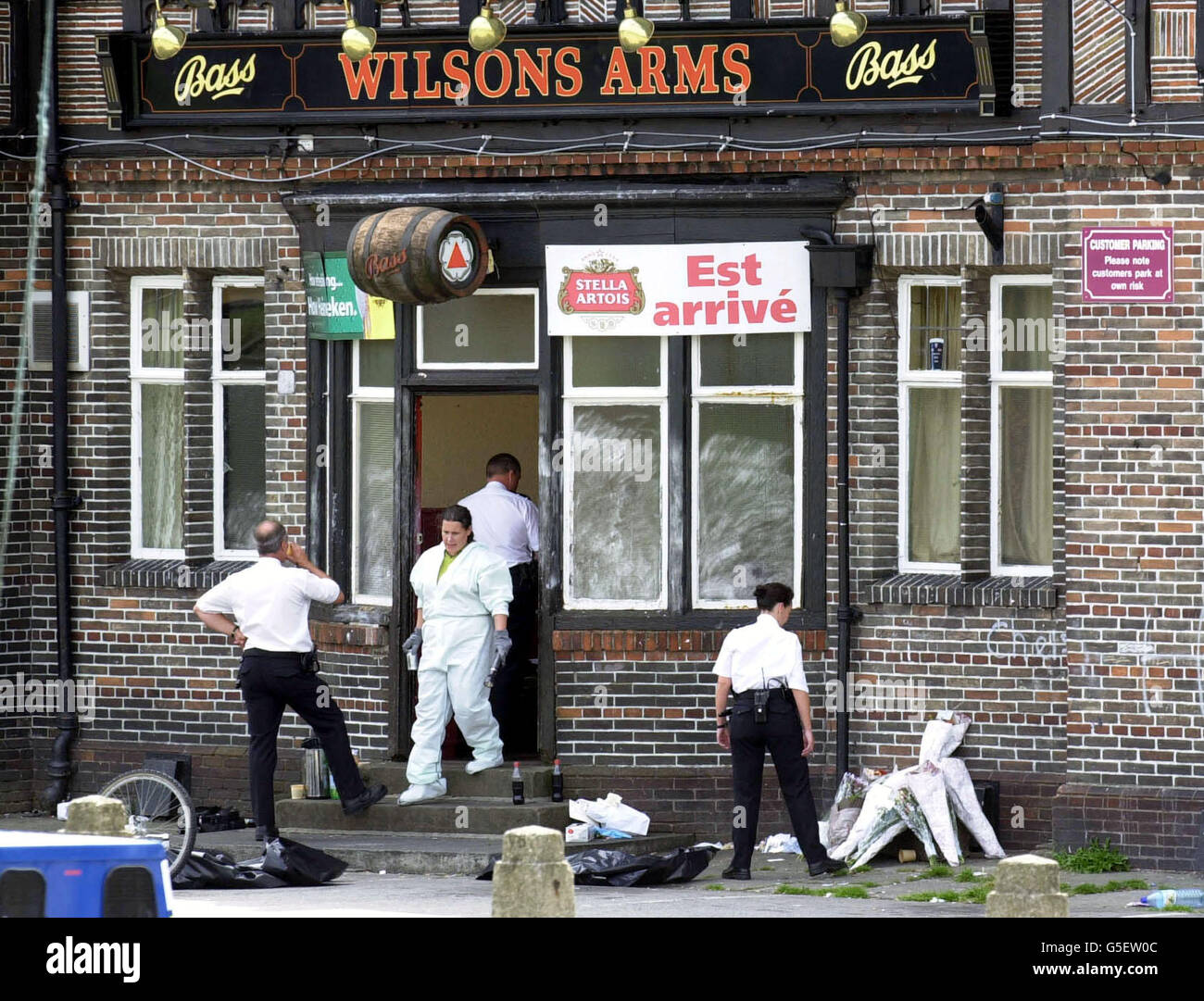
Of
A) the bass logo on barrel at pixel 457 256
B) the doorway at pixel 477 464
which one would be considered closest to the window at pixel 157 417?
the doorway at pixel 477 464

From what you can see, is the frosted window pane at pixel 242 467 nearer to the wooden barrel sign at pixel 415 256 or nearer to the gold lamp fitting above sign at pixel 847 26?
the wooden barrel sign at pixel 415 256

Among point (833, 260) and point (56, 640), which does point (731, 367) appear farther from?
point (56, 640)

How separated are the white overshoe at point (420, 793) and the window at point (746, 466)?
1.96 meters

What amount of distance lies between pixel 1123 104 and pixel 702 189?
2.59m

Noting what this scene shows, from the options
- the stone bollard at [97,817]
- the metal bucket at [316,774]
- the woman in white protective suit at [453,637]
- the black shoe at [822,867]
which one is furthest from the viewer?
the metal bucket at [316,774]

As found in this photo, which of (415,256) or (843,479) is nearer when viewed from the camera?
(415,256)

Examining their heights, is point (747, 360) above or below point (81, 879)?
above

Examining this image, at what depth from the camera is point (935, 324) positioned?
49.7 feet

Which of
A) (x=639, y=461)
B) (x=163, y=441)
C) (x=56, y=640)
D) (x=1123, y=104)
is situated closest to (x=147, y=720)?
(x=56, y=640)

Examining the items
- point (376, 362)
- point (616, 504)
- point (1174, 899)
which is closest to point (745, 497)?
point (616, 504)

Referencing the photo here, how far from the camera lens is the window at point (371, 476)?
1591cm

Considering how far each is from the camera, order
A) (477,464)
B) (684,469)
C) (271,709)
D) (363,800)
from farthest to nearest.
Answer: (477,464), (684,469), (363,800), (271,709)

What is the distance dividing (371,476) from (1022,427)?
13.6 ft

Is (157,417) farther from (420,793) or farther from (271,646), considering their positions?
(420,793)
